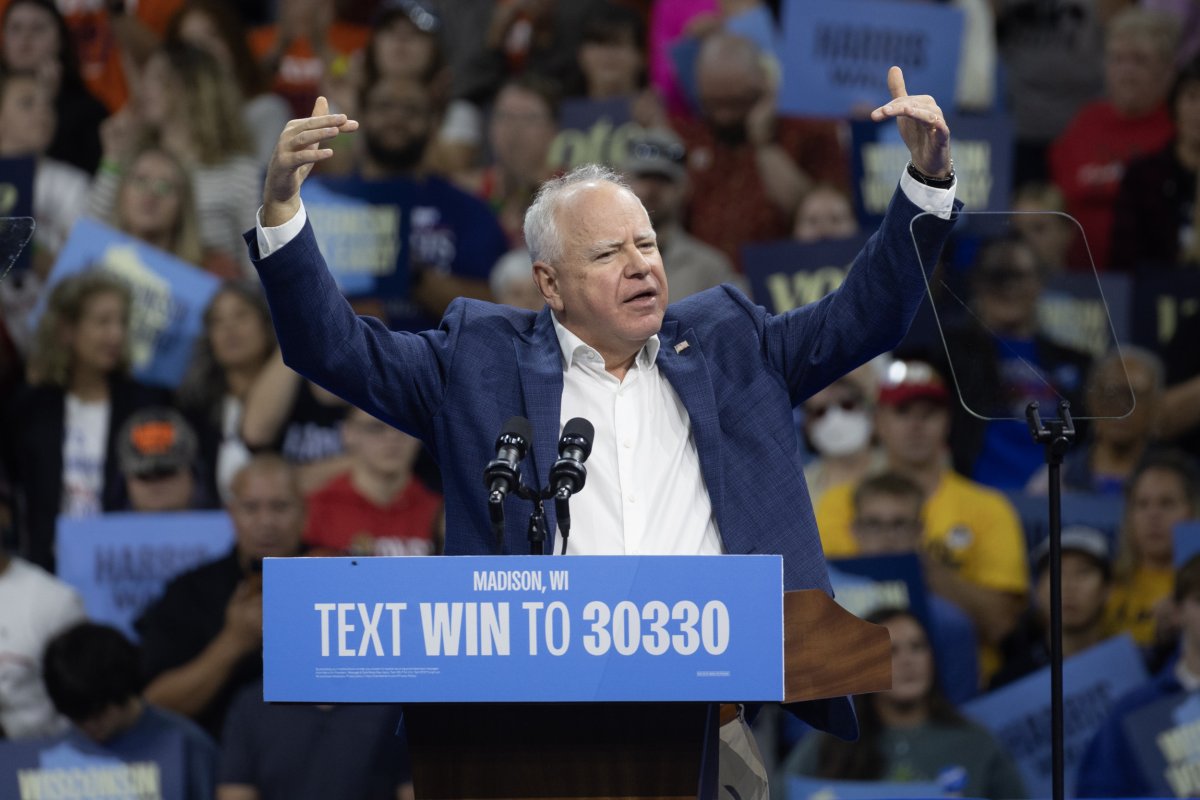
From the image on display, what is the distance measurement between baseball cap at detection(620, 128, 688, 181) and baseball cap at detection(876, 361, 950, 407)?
42.5 inches

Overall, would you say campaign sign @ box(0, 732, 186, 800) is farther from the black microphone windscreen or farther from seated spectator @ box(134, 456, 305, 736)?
the black microphone windscreen

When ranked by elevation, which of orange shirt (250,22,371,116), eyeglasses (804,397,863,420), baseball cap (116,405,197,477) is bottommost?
baseball cap (116,405,197,477)

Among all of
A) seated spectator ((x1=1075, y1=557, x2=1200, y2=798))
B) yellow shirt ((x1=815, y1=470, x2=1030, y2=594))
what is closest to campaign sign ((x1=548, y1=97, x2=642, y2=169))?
yellow shirt ((x1=815, y1=470, x2=1030, y2=594))

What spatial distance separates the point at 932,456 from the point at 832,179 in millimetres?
1525

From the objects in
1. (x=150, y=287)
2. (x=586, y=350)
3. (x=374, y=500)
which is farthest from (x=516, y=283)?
(x=586, y=350)

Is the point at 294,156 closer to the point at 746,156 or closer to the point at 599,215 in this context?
the point at 599,215

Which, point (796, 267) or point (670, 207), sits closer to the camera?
point (796, 267)

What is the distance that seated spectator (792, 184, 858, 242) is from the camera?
292 inches

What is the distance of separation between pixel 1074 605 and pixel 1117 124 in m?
2.66

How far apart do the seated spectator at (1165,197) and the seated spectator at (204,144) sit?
3401 mm

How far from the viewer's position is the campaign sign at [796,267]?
703 cm

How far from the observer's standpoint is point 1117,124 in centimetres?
830

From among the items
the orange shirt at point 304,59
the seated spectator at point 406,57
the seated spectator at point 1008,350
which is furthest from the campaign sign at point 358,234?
the seated spectator at point 1008,350

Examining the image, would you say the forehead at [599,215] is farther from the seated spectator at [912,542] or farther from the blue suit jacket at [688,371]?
the seated spectator at [912,542]
